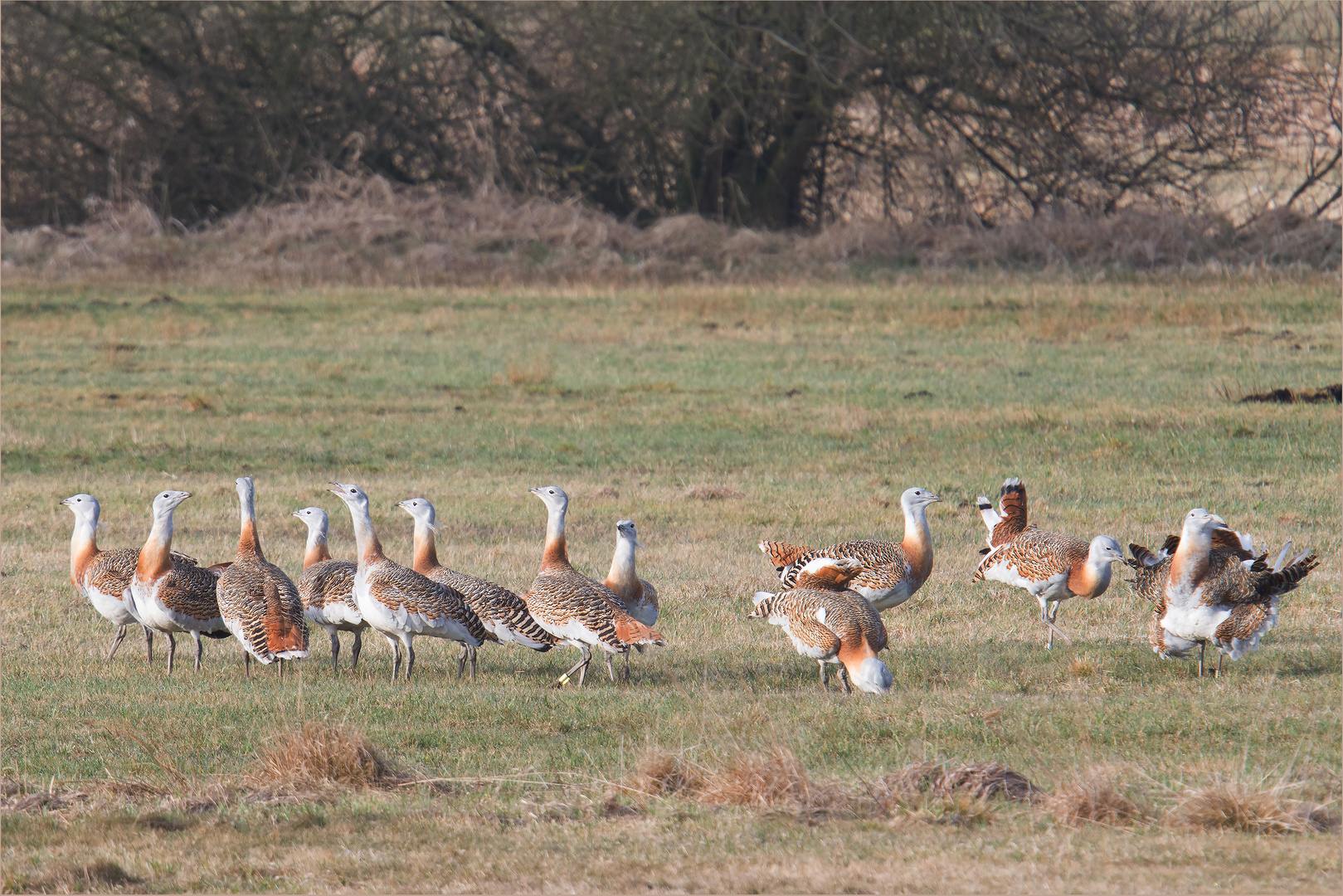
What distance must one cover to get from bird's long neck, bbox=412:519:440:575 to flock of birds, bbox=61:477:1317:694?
0.05 ft

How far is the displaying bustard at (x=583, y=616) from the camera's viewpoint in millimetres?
8859

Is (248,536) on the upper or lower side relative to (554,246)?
lower

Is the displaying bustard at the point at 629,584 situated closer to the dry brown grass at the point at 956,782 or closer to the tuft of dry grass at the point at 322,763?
the tuft of dry grass at the point at 322,763

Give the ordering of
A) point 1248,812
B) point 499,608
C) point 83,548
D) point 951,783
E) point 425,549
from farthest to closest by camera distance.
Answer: point 83,548 → point 425,549 → point 499,608 → point 951,783 → point 1248,812

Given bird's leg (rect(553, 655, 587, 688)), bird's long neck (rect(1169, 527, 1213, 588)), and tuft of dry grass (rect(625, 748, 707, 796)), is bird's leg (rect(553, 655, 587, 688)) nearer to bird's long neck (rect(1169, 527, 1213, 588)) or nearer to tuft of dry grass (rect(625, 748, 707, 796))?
tuft of dry grass (rect(625, 748, 707, 796))

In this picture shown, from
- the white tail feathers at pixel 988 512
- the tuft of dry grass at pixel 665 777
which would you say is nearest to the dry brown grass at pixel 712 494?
the white tail feathers at pixel 988 512

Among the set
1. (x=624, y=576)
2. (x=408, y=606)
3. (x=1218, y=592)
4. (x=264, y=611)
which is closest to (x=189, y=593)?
(x=264, y=611)

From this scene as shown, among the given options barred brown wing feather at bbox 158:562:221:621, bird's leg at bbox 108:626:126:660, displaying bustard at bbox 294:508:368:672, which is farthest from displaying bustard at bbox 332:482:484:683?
bird's leg at bbox 108:626:126:660

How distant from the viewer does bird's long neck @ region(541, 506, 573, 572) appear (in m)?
9.77

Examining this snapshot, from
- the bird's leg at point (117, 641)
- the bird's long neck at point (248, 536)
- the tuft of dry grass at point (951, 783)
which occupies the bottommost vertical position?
the bird's leg at point (117, 641)

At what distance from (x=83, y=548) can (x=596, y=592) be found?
390 centimetres

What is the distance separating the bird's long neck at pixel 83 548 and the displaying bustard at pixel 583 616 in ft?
10.8

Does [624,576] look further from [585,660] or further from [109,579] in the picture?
[109,579]

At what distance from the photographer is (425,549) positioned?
10180mm
